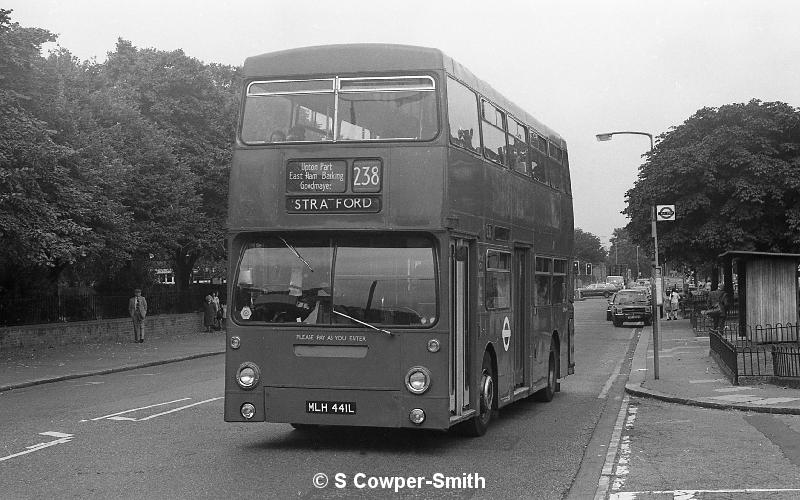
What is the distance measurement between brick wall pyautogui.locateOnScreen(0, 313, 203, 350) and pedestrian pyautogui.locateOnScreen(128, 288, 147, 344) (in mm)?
717

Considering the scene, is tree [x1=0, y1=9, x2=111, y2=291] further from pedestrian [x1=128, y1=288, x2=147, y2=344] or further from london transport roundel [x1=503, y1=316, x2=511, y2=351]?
london transport roundel [x1=503, y1=316, x2=511, y2=351]

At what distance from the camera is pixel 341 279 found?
10734 millimetres

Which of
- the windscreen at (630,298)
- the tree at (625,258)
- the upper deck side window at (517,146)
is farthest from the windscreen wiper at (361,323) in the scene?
the tree at (625,258)

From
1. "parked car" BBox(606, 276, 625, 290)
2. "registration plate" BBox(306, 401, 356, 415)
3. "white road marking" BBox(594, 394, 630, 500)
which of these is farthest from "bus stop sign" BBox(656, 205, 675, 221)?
"parked car" BBox(606, 276, 625, 290)

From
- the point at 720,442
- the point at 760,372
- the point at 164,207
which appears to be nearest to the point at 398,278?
the point at 720,442

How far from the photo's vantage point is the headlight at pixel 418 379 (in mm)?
10555

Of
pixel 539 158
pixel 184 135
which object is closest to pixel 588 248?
pixel 184 135

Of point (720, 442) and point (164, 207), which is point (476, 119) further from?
point (164, 207)

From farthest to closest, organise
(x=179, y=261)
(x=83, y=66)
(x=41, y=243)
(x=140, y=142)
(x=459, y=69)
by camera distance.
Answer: (x=179, y=261)
(x=83, y=66)
(x=140, y=142)
(x=41, y=243)
(x=459, y=69)

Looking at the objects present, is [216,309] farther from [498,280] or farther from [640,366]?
[498,280]

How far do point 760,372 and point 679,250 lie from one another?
2855 cm

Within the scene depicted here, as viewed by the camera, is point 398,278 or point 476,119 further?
point 476,119

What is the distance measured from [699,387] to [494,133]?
309 inches

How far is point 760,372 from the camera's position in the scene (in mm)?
19391
